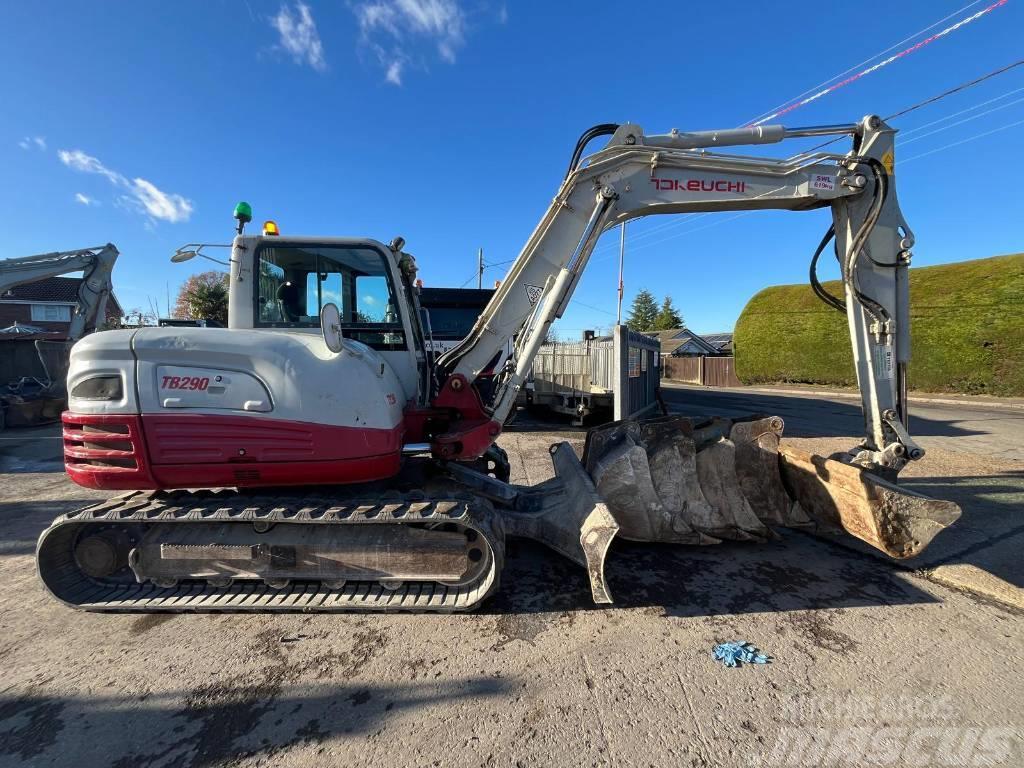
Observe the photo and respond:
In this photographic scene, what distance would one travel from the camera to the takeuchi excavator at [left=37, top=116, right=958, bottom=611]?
2975mm

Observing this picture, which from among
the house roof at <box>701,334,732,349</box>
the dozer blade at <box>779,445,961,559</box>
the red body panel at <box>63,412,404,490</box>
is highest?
the house roof at <box>701,334,732,349</box>

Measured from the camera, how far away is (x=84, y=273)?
10.8m

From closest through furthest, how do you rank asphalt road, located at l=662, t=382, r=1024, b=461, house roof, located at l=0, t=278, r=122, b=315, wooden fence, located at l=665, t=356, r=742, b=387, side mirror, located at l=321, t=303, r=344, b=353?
side mirror, located at l=321, t=303, r=344, b=353 < asphalt road, located at l=662, t=382, r=1024, b=461 < house roof, located at l=0, t=278, r=122, b=315 < wooden fence, located at l=665, t=356, r=742, b=387

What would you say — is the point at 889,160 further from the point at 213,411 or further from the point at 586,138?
the point at 213,411

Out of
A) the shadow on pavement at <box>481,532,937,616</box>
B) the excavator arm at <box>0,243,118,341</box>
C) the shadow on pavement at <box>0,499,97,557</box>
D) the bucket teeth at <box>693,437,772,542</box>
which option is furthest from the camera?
the excavator arm at <box>0,243,118,341</box>

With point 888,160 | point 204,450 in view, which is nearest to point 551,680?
point 204,450

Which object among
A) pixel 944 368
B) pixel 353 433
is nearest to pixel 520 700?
pixel 353 433

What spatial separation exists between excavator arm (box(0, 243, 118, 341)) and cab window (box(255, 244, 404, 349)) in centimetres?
1082

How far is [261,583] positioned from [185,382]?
154 centimetres

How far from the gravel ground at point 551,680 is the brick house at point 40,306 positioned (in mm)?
33025

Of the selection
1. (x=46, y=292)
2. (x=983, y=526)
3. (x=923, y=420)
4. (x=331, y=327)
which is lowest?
(x=983, y=526)

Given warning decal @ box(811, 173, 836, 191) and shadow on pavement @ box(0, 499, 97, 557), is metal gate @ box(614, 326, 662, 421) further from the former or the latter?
shadow on pavement @ box(0, 499, 97, 557)

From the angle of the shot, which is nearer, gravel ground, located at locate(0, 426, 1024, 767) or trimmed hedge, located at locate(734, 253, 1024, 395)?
gravel ground, located at locate(0, 426, 1024, 767)

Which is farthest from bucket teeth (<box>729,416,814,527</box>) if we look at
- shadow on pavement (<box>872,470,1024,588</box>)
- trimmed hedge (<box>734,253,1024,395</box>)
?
trimmed hedge (<box>734,253,1024,395</box>)
